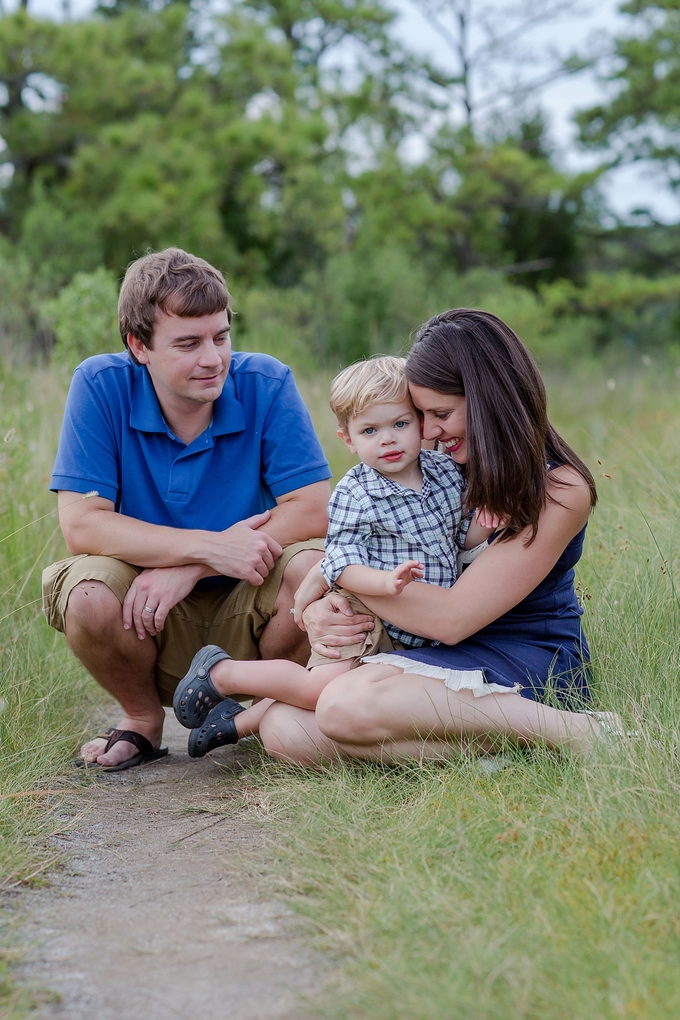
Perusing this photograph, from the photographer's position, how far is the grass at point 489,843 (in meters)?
1.54

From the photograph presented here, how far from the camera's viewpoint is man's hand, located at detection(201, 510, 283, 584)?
2936 millimetres

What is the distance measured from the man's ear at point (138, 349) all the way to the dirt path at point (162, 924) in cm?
129

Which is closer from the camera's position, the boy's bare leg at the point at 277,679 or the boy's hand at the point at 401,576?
the boy's hand at the point at 401,576

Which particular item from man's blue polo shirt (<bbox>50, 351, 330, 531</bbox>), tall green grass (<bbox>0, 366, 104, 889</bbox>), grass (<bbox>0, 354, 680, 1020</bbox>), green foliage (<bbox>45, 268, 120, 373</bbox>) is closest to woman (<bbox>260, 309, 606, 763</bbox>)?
grass (<bbox>0, 354, 680, 1020</bbox>)

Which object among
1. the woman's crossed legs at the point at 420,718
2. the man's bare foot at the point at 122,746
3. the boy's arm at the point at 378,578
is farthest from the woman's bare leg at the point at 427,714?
the man's bare foot at the point at 122,746

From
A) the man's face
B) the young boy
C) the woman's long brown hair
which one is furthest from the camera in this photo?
the man's face

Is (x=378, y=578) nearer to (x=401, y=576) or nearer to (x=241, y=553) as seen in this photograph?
(x=401, y=576)

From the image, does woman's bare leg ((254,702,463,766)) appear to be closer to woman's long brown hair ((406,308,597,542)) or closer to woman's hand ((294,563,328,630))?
woman's hand ((294,563,328,630))

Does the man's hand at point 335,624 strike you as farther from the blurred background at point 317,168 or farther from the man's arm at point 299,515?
the blurred background at point 317,168

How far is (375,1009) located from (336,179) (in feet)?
48.5

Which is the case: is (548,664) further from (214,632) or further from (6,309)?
(6,309)

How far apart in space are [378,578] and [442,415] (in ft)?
1.51

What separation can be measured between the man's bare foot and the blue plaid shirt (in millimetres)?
886

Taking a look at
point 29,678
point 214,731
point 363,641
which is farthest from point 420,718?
point 29,678
